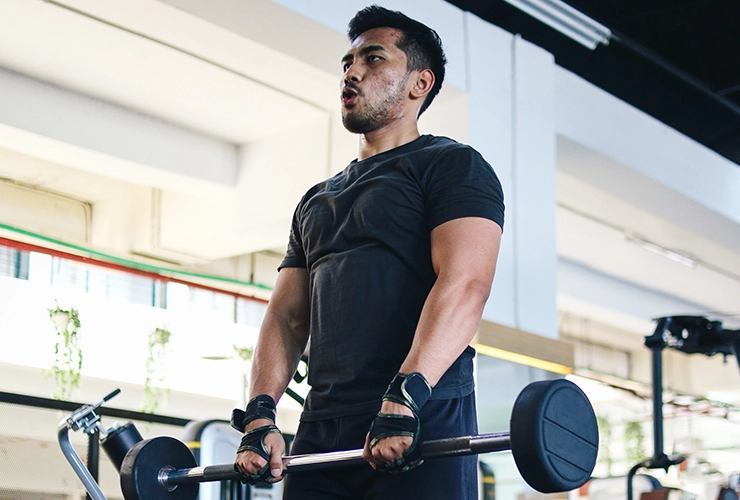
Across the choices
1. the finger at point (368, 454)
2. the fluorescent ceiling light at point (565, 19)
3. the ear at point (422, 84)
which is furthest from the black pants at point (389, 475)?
the fluorescent ceiling light at point (565, 19)

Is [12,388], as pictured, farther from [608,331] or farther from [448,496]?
[608,331]

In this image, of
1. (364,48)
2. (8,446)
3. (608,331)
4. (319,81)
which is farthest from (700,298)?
(364,48)

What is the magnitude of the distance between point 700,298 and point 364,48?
778 centimetres

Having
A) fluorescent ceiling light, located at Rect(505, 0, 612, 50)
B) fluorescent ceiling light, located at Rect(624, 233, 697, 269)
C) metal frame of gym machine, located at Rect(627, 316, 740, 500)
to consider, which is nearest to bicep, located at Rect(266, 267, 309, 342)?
fluorescent ceiling light, located at Rect(505, 0, 612, 50)

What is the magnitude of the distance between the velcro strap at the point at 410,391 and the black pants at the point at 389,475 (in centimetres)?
8

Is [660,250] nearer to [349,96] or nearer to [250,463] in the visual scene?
[349,96]

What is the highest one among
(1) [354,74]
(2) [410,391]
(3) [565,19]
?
(3) [565,19]

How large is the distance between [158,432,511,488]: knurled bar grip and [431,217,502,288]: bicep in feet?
0.97

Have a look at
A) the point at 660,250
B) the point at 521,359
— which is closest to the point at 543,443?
the point at 521,359

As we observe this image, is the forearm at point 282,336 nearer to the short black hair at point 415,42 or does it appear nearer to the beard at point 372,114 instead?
the beard at point 372,114

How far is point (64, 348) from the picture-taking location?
5.52 metres

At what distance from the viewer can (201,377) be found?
692cm

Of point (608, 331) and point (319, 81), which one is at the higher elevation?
point (319, 81)

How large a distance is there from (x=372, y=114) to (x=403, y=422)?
0.66m
